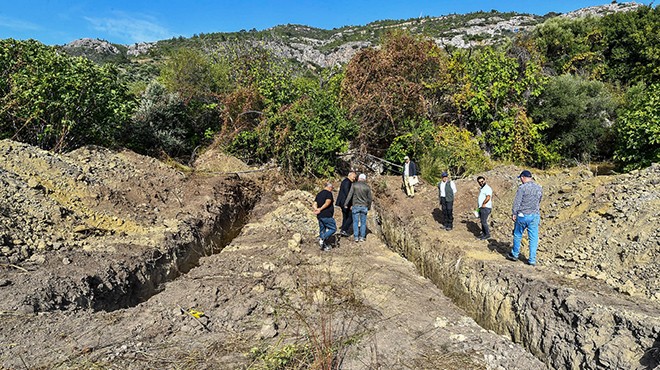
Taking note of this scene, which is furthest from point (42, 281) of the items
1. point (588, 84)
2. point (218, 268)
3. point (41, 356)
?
point (588, 84)

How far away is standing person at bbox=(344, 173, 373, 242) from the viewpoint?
8.34 meters

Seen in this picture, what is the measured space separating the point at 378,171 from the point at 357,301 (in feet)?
33.3

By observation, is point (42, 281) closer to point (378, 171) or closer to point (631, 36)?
point (378, 171)

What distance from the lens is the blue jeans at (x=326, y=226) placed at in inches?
312

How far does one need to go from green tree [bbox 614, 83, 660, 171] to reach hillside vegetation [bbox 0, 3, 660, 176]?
0.05 metres

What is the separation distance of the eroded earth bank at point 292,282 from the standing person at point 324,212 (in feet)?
1.33

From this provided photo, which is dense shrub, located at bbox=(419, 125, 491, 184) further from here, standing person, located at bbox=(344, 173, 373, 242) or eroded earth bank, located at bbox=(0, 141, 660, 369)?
standing person, located at bbox=(344, 173, 373, 242)

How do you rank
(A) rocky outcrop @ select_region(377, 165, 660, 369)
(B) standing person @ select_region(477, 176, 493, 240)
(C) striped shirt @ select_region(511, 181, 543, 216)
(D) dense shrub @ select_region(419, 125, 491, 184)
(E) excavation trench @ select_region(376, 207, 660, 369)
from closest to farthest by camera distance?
(E) excavation trench @ select_region(376, 207, 660, 369)
(A) rocky outcrop @ select_region(377, 165, 660, 369)
(C) striped shirt @ select_region(511, 181, 543, 216)
(B) standing person @ select_region(477, 176, 493, 240)
(D) dense shrub @ select_region(419, 125, 491, 184)

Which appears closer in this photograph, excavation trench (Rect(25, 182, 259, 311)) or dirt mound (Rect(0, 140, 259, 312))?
excavation trench (Rect(25, 182, 259, 311))

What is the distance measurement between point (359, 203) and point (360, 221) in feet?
1.76

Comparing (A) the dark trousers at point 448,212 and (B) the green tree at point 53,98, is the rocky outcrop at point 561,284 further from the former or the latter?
(B) the green tree at point 53,98

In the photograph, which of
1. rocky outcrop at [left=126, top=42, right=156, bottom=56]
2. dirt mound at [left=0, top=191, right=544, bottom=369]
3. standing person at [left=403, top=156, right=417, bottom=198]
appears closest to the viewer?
dirt mound at [left=0, top=191, right=544, bottom=369]

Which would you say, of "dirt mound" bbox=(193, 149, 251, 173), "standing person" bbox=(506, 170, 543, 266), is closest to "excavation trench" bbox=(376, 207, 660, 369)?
"standing person" bbox=(506, 170, 543, 266)

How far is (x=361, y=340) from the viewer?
474cm
